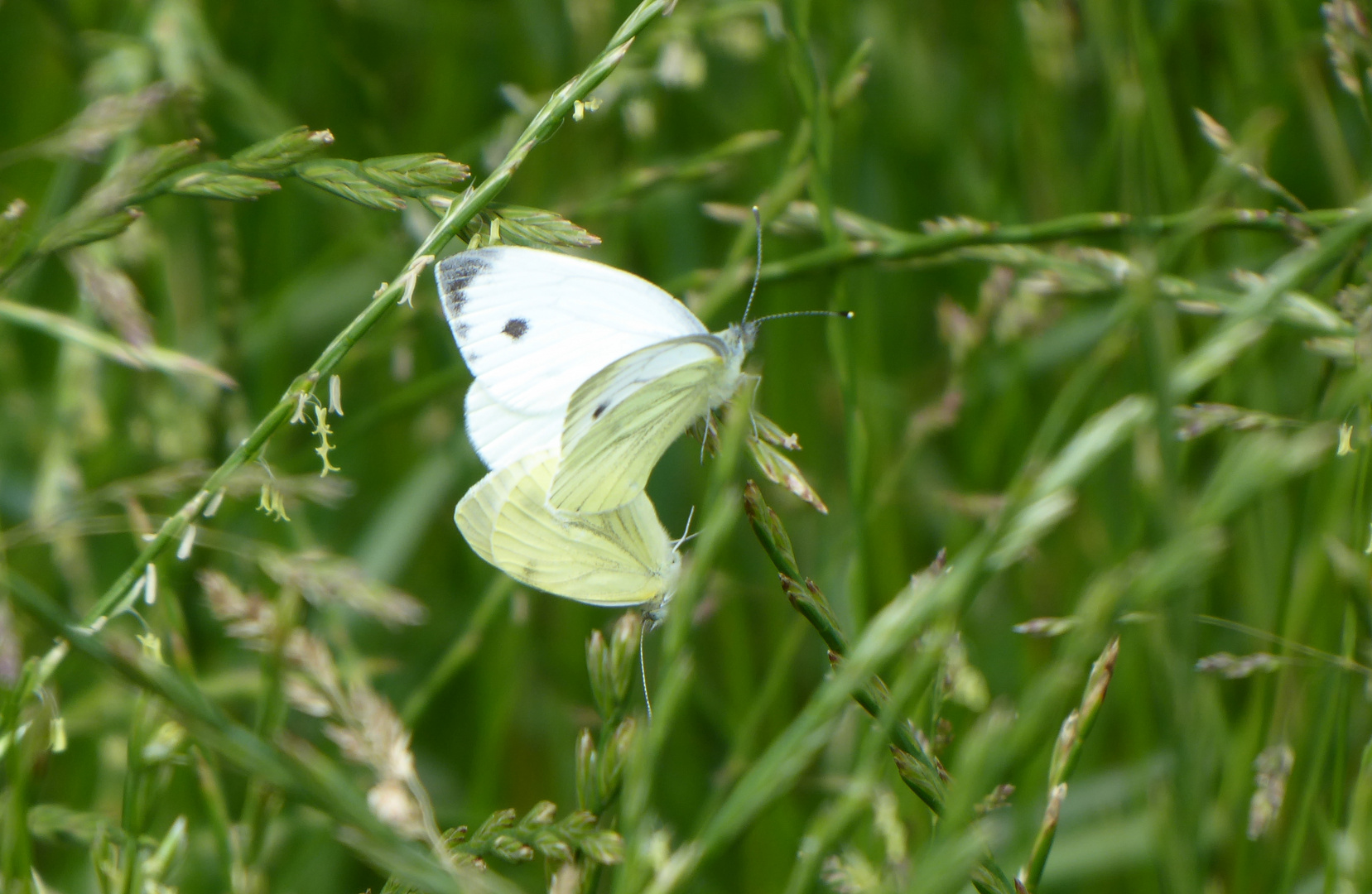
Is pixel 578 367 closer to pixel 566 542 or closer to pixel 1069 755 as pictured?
pixel 566 542

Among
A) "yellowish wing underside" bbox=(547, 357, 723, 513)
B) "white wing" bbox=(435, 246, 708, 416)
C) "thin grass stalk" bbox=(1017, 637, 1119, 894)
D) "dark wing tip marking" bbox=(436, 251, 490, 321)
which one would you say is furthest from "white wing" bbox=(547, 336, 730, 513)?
"thin grass stalk" bbox=(1017, 637, 1119, 894)

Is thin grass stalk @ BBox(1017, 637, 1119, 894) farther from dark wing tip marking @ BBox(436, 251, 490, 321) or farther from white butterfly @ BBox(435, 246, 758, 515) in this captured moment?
dark wing tip marking @ BBox(436, 251, 490, 321)

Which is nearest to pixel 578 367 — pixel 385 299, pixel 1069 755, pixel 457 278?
pixel 457 278

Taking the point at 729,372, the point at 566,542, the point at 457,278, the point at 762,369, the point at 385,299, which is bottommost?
the point at 762,369

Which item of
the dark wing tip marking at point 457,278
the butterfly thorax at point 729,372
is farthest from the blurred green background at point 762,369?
the dark wing tip marking at point 457,278

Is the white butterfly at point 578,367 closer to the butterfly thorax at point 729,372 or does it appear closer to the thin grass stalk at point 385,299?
the butterfly thorax at point 729,372

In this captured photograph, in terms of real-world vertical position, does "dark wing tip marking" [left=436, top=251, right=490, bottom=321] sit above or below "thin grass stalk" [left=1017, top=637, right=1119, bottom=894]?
above

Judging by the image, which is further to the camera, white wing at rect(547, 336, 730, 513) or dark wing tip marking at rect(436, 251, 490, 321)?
dark wing tip marking at rect(436, 251, 490, 321)
